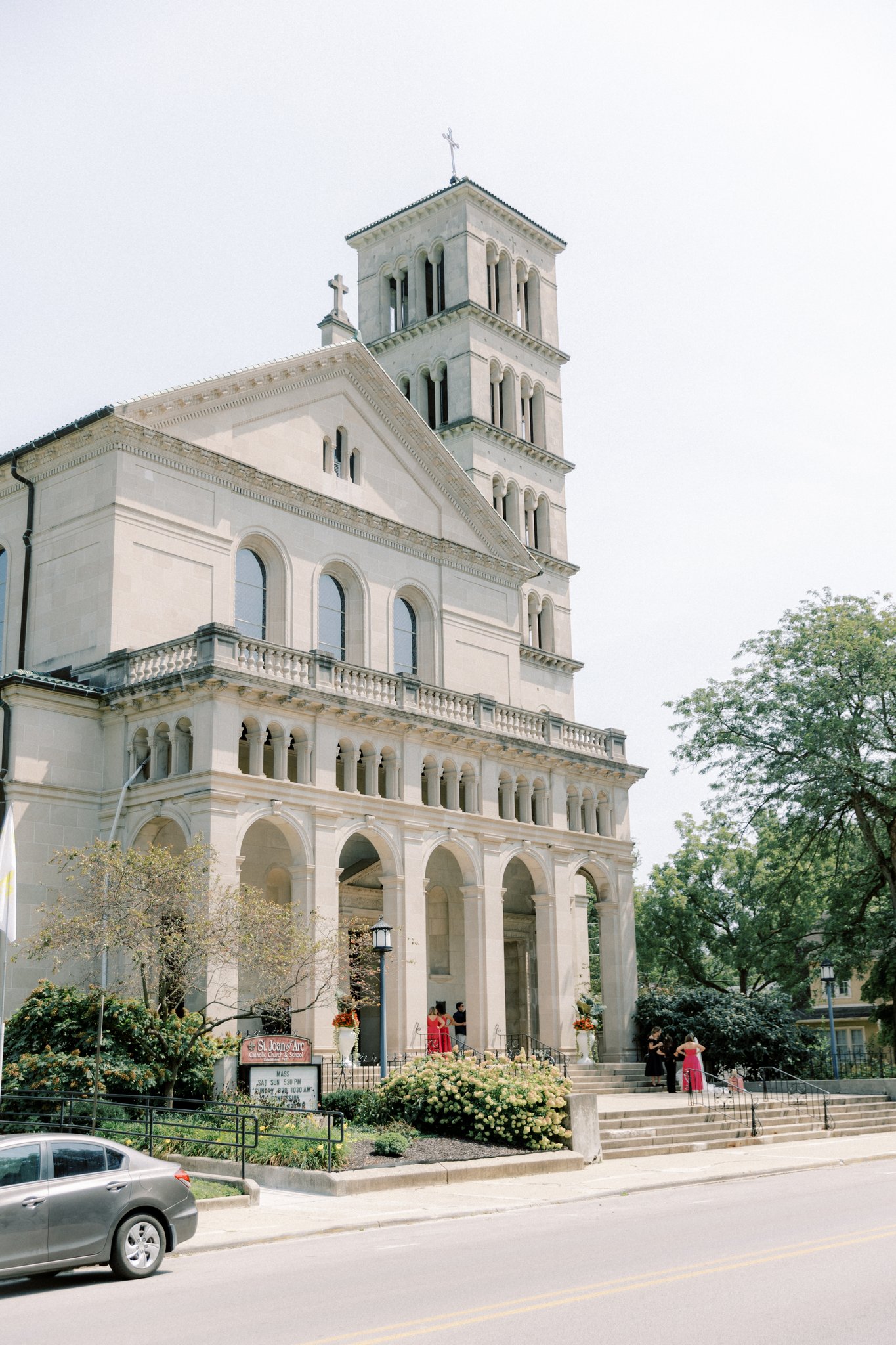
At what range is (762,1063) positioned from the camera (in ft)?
124

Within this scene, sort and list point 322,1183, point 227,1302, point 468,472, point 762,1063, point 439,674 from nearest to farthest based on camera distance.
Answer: point 227,1302 < point 322,1183 < point 762,1063 < point 439,674 < point 468,472

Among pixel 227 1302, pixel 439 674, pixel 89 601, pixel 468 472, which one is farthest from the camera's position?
A: pixel 468 472

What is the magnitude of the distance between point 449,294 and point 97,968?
1355 inches

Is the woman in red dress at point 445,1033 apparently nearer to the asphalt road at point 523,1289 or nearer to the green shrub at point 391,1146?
the green shrub at point 391,1146

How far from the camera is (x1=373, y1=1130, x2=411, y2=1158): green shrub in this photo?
70.3 ft

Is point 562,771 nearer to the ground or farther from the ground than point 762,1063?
farther from the ground

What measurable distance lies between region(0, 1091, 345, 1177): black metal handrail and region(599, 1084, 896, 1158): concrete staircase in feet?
20.7

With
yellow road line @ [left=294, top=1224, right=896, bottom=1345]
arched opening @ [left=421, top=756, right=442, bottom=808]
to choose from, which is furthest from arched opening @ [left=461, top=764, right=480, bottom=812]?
yellow road line @ [left=294, top=1224, right=896, bottom=1345]

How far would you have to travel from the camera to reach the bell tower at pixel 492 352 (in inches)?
2050

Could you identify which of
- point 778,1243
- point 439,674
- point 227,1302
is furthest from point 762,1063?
point 227,1302

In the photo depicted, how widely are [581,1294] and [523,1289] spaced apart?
0.59 metres

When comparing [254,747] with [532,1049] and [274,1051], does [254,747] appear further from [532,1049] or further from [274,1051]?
[532,1049]

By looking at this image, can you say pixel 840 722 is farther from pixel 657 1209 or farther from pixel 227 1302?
pixel 227 1302

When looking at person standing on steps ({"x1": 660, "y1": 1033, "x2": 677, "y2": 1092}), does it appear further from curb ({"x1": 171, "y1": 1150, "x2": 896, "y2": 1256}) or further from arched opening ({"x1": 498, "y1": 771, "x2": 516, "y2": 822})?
curb ({"x1": 171, "y1": 1150, "x2": 896, "y2": 1256})
